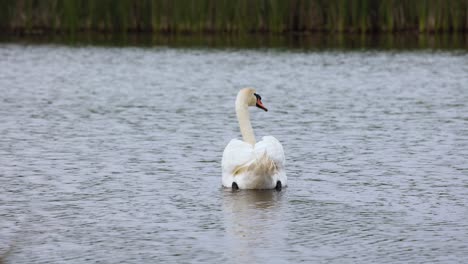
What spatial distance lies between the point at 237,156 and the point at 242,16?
Answer: 920 inches

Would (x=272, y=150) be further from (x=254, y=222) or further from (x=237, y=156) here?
(x=254, y=222)

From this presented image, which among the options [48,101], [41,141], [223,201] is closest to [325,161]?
[223,201]

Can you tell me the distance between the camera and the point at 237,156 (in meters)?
12.0

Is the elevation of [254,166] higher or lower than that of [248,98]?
lower

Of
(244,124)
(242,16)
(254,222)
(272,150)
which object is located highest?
(244,124)

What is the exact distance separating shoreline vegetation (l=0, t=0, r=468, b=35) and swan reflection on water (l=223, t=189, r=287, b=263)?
2316 cm

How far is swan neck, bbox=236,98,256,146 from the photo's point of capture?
12.8m

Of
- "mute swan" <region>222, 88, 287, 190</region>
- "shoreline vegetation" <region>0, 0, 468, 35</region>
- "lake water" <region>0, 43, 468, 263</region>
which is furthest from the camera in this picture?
"shoreline vegetation" <region>0, 0, 468, 35</region>

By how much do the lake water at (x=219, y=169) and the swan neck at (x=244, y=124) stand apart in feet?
2.05

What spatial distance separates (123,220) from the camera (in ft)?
35.1

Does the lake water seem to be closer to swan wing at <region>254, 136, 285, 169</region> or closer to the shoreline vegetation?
swan wing at <region>254, 136, 285, 169</region>

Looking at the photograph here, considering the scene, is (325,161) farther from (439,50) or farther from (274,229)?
(439,50)

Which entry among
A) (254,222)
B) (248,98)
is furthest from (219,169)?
(254,222)

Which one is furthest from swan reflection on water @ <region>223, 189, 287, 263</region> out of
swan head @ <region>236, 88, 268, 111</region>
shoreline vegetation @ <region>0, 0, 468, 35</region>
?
shoreline vegetation @ <region>0, 0, 468, 35</region>
